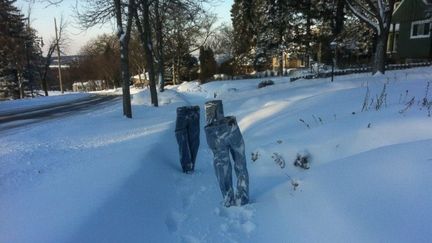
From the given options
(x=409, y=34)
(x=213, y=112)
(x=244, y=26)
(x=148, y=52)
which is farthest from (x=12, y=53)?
(x=213, y=112)

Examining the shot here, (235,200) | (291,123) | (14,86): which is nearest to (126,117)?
(291,123)

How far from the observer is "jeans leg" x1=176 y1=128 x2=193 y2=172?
7570mm

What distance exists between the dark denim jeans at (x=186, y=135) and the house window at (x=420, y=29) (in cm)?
3457

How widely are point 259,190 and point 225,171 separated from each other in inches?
32.6

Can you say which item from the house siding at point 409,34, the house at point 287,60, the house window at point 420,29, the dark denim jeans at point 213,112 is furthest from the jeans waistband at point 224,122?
the house at point 287,60

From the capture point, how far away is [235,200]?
5629mm

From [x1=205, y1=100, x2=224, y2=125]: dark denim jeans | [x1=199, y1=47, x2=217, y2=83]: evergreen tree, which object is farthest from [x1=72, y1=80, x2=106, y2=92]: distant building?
[x1=205, y1=100, x2=224, y2=125]: dark denim jeans

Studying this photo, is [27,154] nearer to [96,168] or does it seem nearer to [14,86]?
[96,168]

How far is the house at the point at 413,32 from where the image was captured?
35469 mm

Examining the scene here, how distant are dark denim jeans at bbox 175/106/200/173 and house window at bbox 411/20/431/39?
3457 centimetres

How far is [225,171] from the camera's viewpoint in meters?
5.55

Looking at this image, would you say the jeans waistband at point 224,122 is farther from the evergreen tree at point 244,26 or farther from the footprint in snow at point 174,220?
the evergreen tree at point 244,26

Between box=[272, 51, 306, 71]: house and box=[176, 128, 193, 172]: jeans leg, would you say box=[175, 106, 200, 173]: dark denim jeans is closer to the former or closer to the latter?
box=[176, 128, 193, 172]: jeans leg

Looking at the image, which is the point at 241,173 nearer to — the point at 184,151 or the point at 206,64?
the point at 184,151
